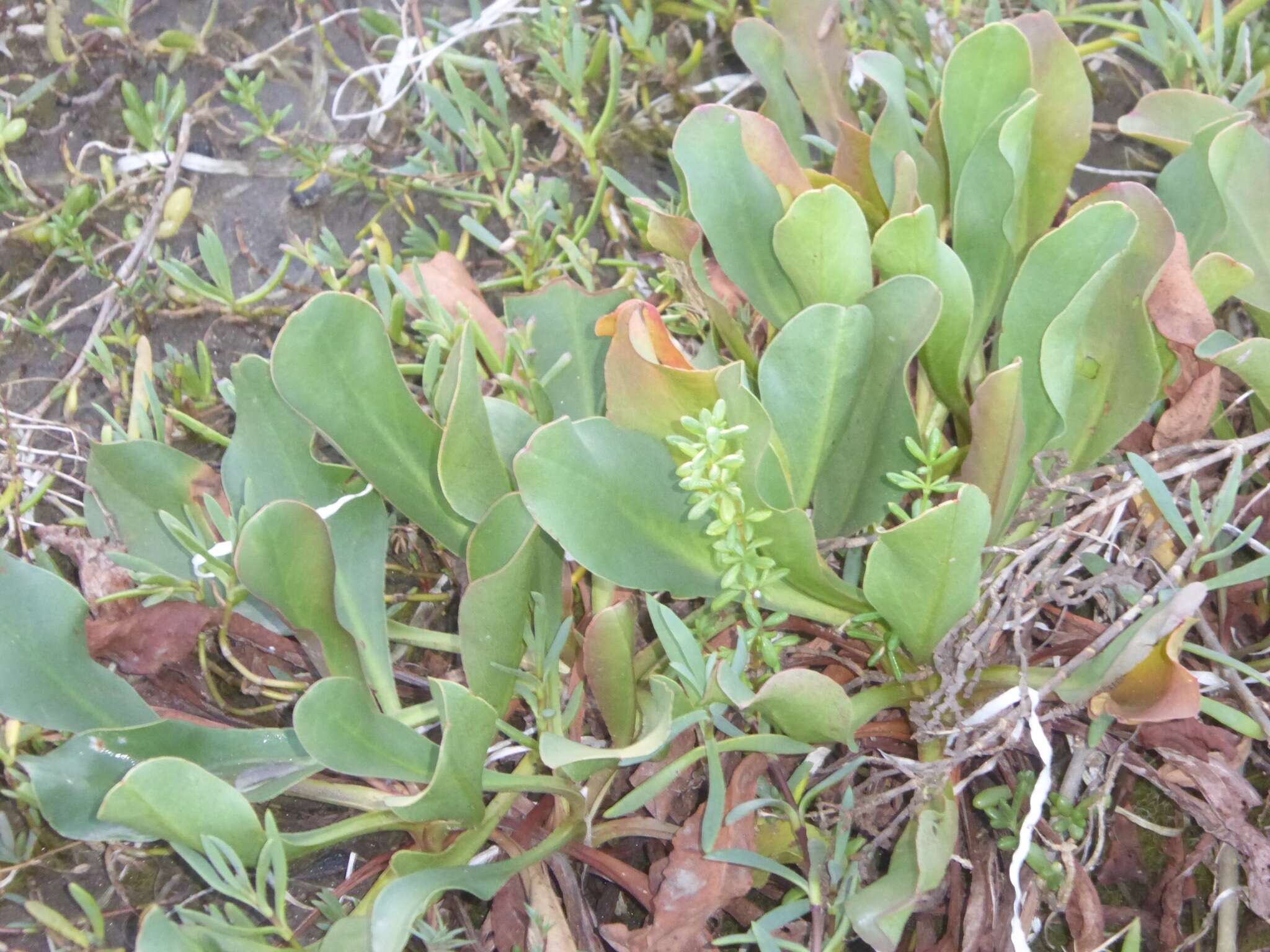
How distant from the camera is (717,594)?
3.69 feet

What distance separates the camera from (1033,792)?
108 centimetres

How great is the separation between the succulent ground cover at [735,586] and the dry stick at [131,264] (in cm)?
10

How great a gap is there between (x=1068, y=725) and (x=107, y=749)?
0.96m

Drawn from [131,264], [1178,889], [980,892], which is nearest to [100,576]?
[131,264]

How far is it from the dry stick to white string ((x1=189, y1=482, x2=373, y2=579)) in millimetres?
493

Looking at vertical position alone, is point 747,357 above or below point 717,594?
above

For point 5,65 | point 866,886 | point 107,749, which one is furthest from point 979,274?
point 5,65

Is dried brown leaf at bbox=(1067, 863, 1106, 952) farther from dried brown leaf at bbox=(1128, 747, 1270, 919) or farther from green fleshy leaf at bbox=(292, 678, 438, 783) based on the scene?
green fleshy leaf at bbox=(292, 678, 438, 783)

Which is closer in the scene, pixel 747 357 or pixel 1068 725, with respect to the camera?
pixel 1068 725

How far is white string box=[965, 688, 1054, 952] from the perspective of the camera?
3.34ft

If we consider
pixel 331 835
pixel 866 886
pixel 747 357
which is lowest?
pixel 866 886

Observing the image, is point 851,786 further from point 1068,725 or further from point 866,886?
point 1068,725

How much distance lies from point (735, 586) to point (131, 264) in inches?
45.0

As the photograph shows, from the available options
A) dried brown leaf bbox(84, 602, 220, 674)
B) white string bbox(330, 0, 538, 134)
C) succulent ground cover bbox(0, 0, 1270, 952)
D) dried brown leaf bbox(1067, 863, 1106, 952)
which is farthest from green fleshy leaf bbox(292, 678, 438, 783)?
white string bbox(330, 0, 538, 134)
